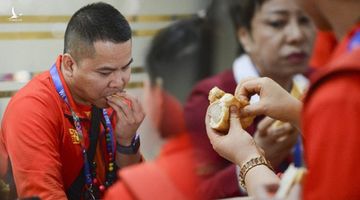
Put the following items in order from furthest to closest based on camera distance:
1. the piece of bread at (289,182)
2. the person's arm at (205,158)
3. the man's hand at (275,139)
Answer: the man's hand at (275,139)
the person's arm at (205,158)
the piece of bread at (289,182)

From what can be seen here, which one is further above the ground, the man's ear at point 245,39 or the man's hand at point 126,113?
the man's ear at point 245,39

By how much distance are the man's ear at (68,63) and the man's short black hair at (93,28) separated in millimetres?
13

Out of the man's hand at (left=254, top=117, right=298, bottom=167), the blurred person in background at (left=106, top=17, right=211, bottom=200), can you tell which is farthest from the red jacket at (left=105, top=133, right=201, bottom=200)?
the man's hand at (left=254, top=117, right=298, bottom=167)

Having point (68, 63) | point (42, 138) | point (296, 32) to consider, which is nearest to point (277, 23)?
point (296, 32)

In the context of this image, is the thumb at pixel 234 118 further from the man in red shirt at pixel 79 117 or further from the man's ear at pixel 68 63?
the man's ear at pixel 68 63

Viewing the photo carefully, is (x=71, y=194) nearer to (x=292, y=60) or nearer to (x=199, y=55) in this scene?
(x=199, y=55)

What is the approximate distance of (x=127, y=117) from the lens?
133cm

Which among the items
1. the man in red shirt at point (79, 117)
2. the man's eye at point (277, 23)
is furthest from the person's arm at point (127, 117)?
the man's eye at point (277, 23)

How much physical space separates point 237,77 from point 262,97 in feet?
0.54

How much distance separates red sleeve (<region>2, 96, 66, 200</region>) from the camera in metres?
1.32

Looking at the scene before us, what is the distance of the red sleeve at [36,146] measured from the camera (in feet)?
4.32

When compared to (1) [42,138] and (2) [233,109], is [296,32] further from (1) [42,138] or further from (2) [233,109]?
(1) [42,138]

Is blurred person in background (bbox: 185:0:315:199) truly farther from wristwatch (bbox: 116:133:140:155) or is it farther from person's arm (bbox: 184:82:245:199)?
wristwatch (bbox: 116:133:140:155)

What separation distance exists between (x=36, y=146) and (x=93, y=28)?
272 millimetres
